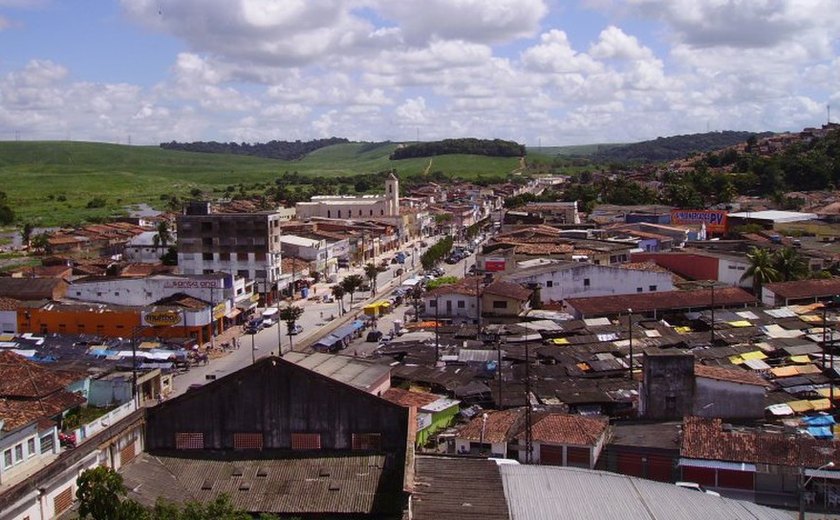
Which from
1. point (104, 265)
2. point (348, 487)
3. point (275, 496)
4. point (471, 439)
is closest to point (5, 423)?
point (275, 496)

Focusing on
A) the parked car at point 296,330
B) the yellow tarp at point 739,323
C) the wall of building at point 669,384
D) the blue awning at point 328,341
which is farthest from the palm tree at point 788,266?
the parked car at point 296,330

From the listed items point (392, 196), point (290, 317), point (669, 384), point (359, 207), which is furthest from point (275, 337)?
point (359, 207)

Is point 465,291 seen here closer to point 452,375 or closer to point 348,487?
point 452,375

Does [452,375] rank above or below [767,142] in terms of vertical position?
below

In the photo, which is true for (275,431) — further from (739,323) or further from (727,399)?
(739,323)

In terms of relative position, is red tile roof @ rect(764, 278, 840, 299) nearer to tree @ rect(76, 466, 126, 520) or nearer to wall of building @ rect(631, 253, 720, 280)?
wall of building @ rect(631, 253, 720, 280)

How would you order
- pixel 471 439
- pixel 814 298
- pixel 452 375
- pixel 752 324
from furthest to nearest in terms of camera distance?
1. pixel 814 298
2. pixel 752 324
3. pixel 452 375
4. pixel 471 439
